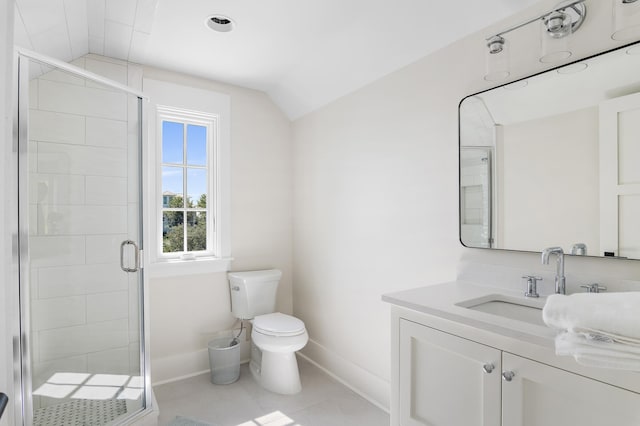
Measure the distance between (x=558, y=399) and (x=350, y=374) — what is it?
1.73 meters

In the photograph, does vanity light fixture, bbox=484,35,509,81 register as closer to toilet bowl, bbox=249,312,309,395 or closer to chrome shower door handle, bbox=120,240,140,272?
toilet bowl, bbox=249,312,309,395

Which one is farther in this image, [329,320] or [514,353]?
[329,320]

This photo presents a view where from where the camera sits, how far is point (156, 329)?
2.60m

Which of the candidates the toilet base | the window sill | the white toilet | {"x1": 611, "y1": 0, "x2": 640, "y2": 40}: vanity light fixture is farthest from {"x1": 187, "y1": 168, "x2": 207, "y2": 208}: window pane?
{"x1": 611, "y1": 0, "x2": 640, "y2": 40}: vanity light fixture

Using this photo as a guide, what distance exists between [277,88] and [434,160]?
163 cm

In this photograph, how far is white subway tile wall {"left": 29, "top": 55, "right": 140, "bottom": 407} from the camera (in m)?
1.54

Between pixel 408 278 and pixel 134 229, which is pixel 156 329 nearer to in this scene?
pixel 134 229

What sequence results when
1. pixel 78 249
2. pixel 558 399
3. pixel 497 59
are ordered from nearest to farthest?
pixel 558 399, pixel 497 59, pixel 78 249

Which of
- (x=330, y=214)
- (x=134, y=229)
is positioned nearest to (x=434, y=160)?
(x=330, y=214)

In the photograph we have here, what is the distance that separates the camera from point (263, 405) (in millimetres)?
2285

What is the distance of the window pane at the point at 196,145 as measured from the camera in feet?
9.34

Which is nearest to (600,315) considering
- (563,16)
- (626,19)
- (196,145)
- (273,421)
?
(626,19)

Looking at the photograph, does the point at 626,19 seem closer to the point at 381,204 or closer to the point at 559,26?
the point at 559,26

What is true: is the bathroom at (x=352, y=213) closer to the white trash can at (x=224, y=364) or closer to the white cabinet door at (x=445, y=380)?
the white trash can at (x=224, y=364)
